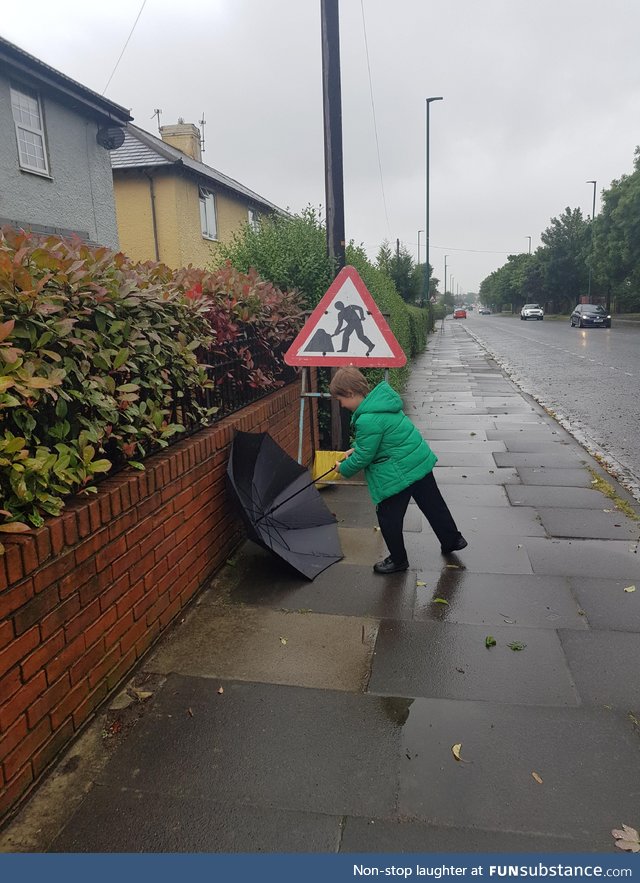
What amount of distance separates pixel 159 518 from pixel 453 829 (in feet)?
6.06

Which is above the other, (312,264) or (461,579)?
(312,264)

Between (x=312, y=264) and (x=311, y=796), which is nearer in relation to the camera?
(x=311, y=796)

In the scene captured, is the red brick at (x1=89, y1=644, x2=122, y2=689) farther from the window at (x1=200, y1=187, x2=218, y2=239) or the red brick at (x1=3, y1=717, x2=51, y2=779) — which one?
the window at (x1=200, y1=187, x2=218, y2=239)

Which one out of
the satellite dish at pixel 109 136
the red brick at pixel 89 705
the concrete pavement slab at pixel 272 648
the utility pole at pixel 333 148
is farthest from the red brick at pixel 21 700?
the satellite dish at pixel 109 136

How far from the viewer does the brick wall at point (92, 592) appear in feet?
7.00

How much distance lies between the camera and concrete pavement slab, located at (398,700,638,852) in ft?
6.91

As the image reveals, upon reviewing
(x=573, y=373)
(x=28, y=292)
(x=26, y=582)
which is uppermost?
(x=28, y=292)

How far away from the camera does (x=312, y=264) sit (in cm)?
706

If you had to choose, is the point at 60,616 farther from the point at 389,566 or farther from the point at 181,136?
the point at 181,136

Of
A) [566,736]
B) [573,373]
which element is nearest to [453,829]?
[566,736]

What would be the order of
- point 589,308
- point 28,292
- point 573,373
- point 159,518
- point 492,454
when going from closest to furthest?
point 28,292, point 159,518, point 492,454, point 573,373, point 589,308

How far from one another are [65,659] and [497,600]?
2325mm

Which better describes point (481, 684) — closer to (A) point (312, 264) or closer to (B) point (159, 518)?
(B) point (159, 518)

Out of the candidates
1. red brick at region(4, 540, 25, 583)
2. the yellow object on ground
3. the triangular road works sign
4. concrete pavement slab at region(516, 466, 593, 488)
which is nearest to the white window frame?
concrete pavement slab at region(516, 466, 593, 488)
